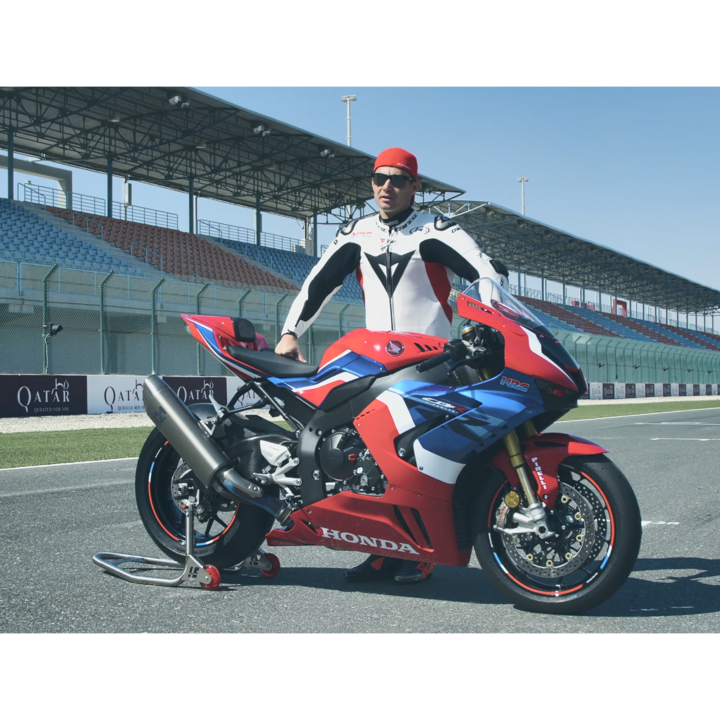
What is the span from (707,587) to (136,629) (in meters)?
2.46

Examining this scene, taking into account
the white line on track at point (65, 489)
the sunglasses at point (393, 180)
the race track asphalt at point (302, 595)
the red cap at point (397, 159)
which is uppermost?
the red cap at point (397, 159)

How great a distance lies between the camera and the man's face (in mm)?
3859

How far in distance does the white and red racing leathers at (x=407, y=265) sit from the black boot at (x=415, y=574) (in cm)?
112

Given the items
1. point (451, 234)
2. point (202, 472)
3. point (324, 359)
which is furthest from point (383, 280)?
point (202, 472)

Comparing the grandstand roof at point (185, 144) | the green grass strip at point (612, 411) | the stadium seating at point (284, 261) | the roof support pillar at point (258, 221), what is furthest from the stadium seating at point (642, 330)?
the green grass strip at point (612, 411)

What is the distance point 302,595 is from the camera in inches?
134

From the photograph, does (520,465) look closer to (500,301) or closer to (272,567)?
(500,301)

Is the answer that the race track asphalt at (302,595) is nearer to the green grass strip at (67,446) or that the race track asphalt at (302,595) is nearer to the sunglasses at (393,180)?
the sunglasses at (393,180)

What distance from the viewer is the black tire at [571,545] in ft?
9.45

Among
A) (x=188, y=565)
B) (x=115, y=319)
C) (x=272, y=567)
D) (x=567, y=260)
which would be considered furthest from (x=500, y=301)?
(x=567, y=260)

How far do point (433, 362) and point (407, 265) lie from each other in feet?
3.06

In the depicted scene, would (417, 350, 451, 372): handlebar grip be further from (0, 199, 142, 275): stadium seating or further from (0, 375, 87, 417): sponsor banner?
(0, 199, 142, 275): stadium seating
